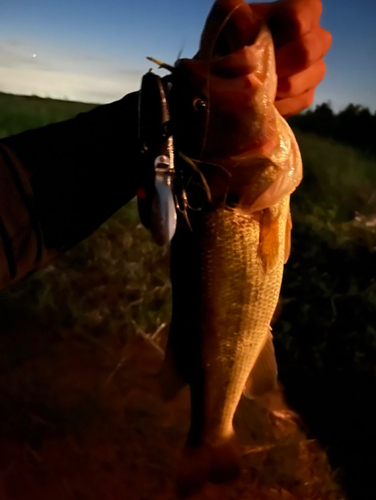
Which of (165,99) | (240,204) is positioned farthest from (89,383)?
(165,99)

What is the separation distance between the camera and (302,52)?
0.88 m

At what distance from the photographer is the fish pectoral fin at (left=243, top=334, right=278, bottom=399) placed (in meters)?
1.19

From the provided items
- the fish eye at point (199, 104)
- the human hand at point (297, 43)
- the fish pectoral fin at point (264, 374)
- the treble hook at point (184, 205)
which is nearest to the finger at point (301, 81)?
the human hand at point (297, 43)

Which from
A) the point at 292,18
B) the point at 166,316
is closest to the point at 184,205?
the point at 292,18

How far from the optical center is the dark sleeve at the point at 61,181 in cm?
103

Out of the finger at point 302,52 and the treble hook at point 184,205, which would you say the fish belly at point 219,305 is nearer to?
the treble hook at point 184,205

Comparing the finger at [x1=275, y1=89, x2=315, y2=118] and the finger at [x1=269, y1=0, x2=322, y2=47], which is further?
the finger at [x1=275, y1=89, x2=315, y2=118]

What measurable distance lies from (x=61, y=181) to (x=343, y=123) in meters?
4.99

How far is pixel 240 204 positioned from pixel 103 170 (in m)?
0.31

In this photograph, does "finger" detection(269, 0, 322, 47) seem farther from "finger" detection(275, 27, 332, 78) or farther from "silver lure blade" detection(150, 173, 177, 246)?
"silver lure blade" detection(150, 173, 177, 246)

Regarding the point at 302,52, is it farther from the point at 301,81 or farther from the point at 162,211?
the point at 162,211

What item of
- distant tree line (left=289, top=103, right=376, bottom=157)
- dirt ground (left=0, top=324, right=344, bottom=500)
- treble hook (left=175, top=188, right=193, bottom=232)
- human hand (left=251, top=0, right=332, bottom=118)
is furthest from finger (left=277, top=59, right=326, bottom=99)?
distant tree line (left=289, top=103, right=376, bottom=157)

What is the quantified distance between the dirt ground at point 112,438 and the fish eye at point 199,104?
5.82 feet

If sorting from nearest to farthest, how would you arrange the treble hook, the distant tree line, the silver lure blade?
the silver lure blade → the treble hook → the distant tree line
